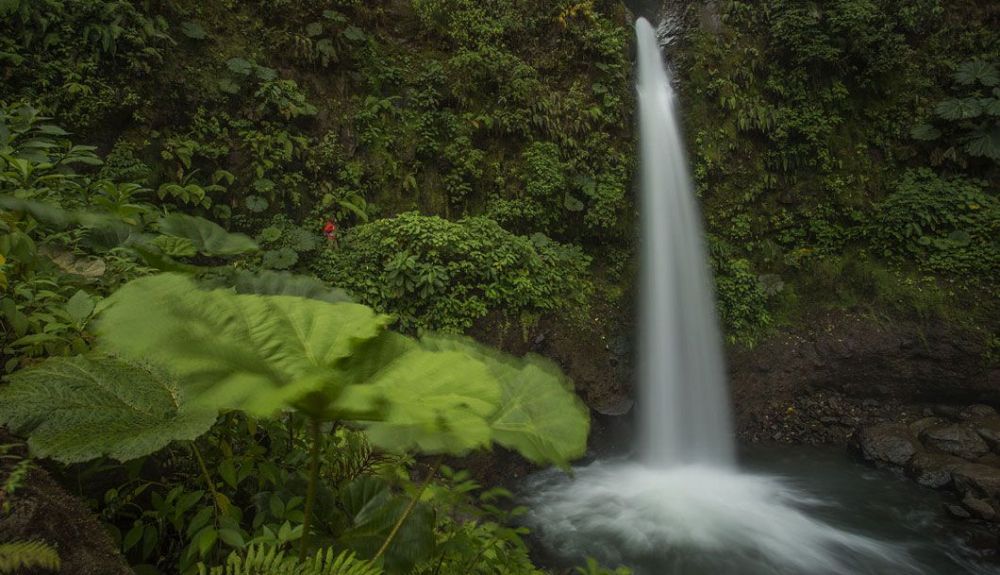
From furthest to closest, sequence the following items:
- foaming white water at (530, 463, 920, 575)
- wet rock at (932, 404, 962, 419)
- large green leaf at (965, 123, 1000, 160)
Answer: large green leaf at (965, 123, 1000, 160), wet rock at (932, 404, 962, 419), foaming white water at (530, 463, 920, 575)

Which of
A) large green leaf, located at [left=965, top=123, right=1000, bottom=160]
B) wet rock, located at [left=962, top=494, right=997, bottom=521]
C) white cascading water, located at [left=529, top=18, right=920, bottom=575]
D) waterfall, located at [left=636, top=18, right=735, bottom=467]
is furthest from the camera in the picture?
large green leaf, located at [left=965, top=123, right=1000, bottom=160]

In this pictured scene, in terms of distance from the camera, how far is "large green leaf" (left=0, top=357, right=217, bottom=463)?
97 cm

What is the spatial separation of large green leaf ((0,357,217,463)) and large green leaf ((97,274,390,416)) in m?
0.26

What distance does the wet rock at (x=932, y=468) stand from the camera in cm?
646

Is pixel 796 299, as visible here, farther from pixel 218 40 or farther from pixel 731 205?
pixel 218 40

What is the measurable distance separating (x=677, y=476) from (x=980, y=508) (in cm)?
352

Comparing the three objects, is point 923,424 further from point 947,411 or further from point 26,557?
point 26,557

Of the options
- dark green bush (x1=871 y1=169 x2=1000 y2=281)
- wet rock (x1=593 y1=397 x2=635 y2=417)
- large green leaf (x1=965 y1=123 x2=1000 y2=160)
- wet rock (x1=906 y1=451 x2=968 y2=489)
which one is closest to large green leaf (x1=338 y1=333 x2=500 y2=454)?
wet rock (x1=593 y1=397 x2=635 y2=417)

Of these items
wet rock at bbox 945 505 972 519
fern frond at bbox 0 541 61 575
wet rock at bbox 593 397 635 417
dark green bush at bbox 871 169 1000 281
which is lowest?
wet rock at bbox 945 505 972 519

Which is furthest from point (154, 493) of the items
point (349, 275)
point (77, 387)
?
point (349, 275)

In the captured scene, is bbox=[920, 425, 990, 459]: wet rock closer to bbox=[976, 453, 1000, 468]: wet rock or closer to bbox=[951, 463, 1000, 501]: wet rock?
bbox=[976, 453, 1000, 468]: wet rock

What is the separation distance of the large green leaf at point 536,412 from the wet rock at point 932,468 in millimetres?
8086

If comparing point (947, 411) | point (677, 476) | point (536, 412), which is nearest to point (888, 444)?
point (947, 411)

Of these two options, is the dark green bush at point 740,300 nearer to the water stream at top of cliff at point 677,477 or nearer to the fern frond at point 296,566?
the water stream at top of cliff at point 677,477
